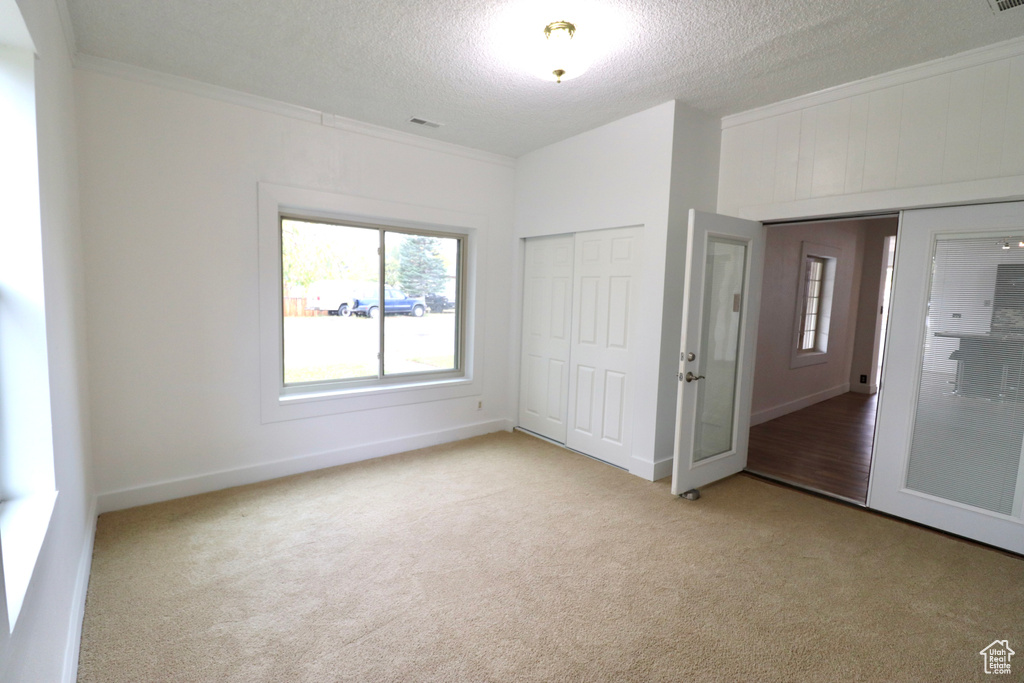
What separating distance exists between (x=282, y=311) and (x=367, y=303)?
2.33 ft

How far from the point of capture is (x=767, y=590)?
2.37 metres

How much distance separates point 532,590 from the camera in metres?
2.35

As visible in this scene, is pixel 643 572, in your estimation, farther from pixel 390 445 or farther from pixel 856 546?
pixel 390 445

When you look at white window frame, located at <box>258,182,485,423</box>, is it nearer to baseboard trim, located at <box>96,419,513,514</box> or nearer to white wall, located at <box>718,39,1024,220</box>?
baseboard trim, located at <box>96,419,513,514</box>

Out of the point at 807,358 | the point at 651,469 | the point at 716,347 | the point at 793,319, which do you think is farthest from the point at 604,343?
the point at 807,358

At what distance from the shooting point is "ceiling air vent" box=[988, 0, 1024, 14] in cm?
223

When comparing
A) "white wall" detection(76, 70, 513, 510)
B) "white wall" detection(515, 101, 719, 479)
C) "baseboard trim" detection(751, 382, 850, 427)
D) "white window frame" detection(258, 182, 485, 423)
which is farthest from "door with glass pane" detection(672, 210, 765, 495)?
"white wall" detection(76, 70, 513, 510)

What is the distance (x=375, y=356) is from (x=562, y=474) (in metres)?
1.96

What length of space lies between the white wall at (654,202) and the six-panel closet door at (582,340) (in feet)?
0.47

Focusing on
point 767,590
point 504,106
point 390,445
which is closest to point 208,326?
point 390,445

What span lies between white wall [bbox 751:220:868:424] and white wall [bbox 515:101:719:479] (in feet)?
5.24

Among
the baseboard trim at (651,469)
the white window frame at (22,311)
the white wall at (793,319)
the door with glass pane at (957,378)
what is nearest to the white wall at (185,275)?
the white window frame at (22,311)

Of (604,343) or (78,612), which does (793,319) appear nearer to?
(604,343)

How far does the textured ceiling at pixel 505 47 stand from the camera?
7.70 ft
